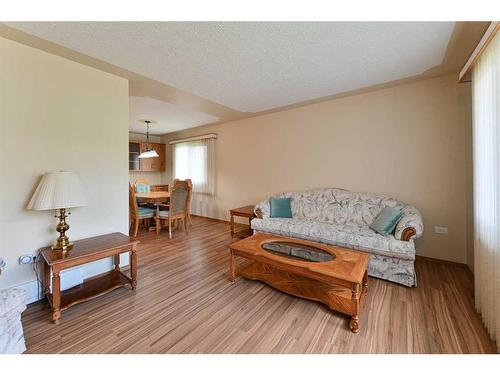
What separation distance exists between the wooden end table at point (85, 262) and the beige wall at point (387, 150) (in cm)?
282

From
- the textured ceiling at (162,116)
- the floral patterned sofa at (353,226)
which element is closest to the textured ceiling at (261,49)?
the textured ceiling at (162,116)

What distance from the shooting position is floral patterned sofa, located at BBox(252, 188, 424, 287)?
2.26m

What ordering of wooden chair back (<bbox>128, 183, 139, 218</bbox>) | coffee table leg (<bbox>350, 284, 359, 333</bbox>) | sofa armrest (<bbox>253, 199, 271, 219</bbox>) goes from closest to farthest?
1. coffee table leg (<bbox>350, 284, 359, 333</bbox>)
2. sofa armrest (<bbox>253, 199, 271, 219</bbox>)
3. wooden chair back (<bbox>128, 183, 139, 218</bbox>)

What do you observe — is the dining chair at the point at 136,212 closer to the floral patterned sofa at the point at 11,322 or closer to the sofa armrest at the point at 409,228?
the floral patterned sofa at the point at 11,322

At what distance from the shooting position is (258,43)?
1.84m

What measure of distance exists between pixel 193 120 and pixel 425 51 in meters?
4.07

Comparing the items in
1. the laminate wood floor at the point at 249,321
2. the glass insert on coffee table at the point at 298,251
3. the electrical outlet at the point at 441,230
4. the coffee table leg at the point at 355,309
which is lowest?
the laminate wood floor at the point at 249,321

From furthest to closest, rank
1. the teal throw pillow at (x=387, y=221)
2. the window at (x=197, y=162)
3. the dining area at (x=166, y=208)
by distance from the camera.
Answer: the window at (x=197, y=162) < the dining area at (x=166, y=208) < the teal throw pillow at (x=387, y=221)

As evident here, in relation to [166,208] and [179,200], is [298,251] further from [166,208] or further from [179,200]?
[166,208]

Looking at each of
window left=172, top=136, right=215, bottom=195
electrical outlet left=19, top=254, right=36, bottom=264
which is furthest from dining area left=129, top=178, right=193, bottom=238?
electrical outlet left=19, top=254, right=36, bottom=264

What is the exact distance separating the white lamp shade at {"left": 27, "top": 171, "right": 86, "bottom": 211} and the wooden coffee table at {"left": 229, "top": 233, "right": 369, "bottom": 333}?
1586mm

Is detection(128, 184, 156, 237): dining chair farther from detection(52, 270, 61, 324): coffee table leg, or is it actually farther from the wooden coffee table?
the wooden coffee table

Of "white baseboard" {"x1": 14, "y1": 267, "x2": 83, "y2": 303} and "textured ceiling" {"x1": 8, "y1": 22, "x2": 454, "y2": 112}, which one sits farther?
"white baseboard" {"x1": 14, "y1": 267, "x2": 83, "y2": 303}

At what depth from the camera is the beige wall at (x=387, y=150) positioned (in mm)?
2643
